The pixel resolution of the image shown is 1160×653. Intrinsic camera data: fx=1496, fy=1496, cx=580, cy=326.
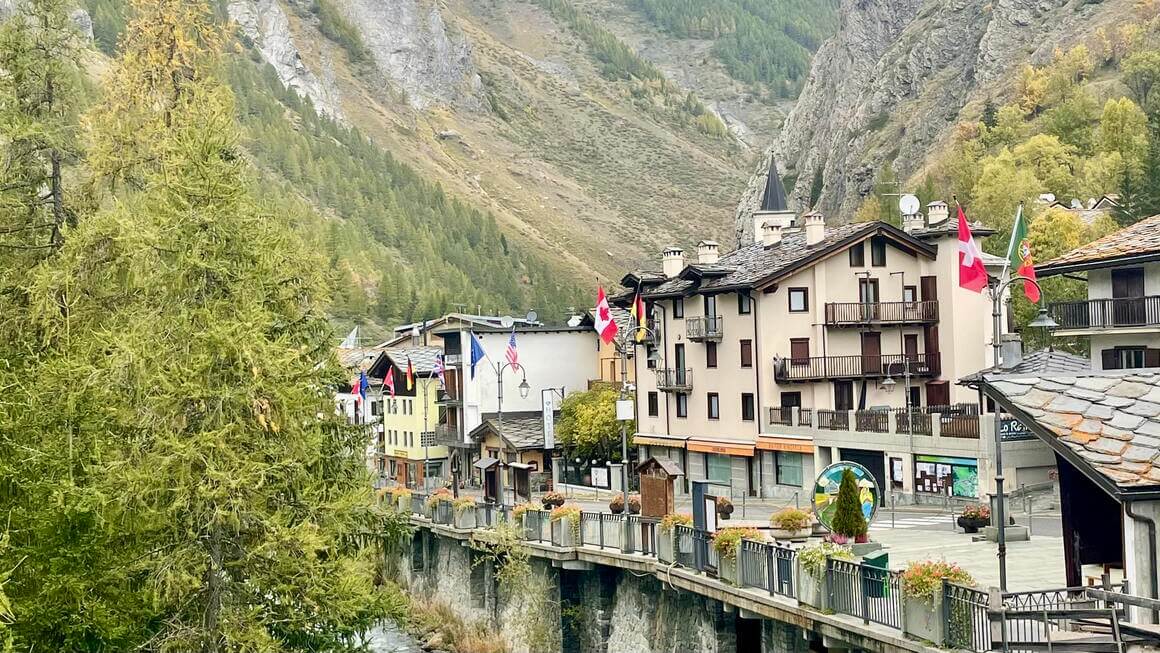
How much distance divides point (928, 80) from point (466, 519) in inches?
5383

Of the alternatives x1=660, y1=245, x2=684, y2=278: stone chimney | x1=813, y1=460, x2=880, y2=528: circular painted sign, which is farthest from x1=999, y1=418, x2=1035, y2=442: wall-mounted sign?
x1=660, y1=245, x2=684, y2=278: stone chimney

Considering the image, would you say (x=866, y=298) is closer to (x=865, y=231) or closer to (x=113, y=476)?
(x=865, y=231)

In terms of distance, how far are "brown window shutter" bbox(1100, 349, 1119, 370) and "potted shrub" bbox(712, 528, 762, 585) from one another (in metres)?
26.1

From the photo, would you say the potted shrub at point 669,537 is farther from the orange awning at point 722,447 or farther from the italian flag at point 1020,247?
the orange awning at point 722,447

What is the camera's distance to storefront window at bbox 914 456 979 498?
52.6 m

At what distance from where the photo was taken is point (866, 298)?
6538 cm

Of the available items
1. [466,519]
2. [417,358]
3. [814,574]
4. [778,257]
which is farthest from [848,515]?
[417,358]

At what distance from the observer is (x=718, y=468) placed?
68.1 m

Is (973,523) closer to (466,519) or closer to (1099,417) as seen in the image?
(466,519)

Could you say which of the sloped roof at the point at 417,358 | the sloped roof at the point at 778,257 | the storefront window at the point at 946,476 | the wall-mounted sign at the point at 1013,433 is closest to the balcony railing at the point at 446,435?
the sloped roof at the point at 417,358

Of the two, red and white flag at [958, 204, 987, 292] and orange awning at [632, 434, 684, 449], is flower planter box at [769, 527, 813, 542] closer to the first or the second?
red and white flag at [958, 204, 987, 292]

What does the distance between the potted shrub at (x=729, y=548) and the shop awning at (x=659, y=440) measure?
38.4 m

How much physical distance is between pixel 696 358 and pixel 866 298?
28.7 feet

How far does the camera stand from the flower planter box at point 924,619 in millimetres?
22469
